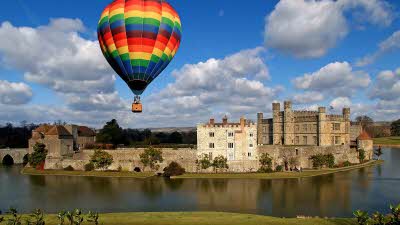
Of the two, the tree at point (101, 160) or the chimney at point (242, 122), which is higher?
the chimney at point (242, 122)

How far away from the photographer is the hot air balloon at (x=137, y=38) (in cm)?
2419

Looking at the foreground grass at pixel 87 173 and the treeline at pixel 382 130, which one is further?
the treeline at pixel 382 130

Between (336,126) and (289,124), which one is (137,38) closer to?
(289,124)

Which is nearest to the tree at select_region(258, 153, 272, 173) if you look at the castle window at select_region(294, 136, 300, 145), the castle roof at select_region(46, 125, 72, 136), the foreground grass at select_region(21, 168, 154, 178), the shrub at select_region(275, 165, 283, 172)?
the shrub at select_region(275, 165, 283, 172)

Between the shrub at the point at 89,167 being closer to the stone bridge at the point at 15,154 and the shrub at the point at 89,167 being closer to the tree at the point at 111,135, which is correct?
the tree at the point at 111,135

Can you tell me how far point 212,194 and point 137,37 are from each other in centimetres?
1755

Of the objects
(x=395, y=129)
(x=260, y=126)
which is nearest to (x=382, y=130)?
(x=395, y=129)

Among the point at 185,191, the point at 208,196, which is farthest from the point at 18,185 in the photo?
the point at 208,196

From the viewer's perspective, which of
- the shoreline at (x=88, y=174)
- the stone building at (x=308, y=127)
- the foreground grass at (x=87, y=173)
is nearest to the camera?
the shoreline at (x=88, y=174)

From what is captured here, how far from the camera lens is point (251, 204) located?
3175cm

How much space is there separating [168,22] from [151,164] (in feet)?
100

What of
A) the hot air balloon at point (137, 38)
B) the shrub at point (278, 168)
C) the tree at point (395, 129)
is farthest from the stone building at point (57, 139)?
the tree at point (395, 129)

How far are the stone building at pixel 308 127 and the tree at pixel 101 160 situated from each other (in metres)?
29.4

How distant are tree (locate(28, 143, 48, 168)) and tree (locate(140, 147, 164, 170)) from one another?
641 inches
